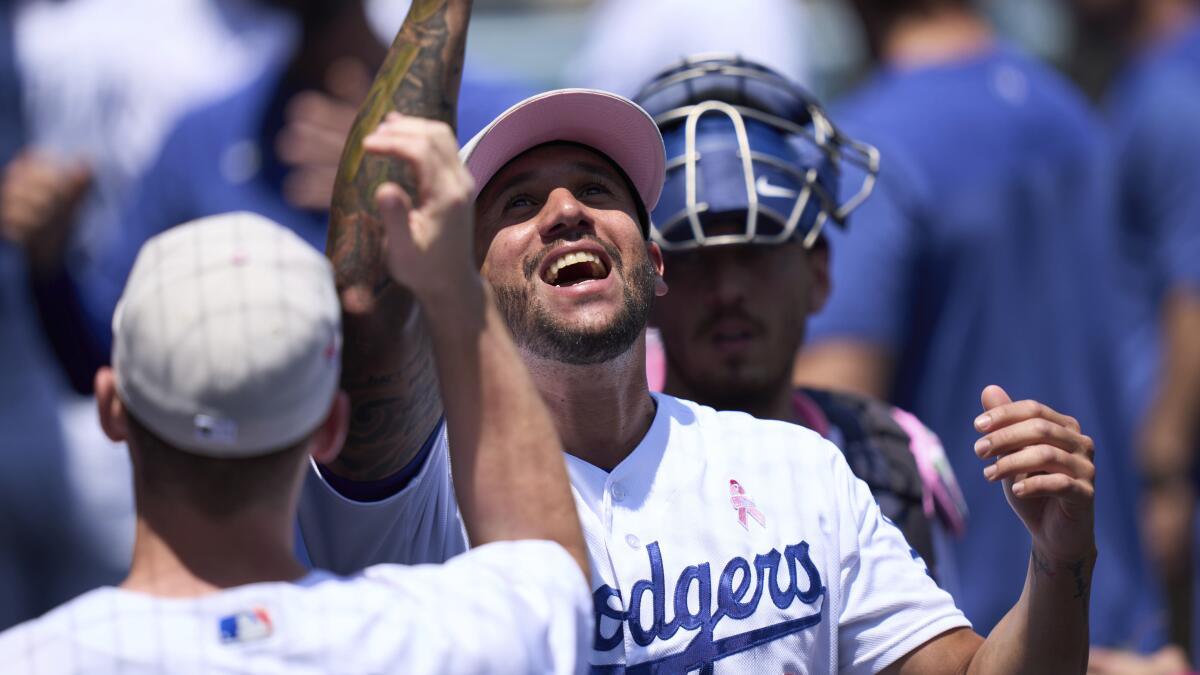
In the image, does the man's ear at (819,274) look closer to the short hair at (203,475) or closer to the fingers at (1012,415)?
the fingers at (1012,415)

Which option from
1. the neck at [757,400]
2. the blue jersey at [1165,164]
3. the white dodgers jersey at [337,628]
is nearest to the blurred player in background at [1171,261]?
the blue jersey at [1165,164]

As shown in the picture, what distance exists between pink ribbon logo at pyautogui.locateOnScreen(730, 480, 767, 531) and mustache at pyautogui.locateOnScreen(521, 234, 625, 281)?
16.9 inches

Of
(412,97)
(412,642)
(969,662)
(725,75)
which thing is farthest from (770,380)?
(412,642)

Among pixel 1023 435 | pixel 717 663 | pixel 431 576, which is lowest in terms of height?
pixel 717 663

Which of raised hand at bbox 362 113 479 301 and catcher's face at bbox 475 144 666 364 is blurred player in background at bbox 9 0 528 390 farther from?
raised hand at bbox 362 113 479 301

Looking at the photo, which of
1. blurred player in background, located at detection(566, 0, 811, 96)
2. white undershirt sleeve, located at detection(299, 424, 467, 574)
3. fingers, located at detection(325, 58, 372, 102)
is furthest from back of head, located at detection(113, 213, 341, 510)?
blurred player in background, located at detection(566, 0, 811, 96)

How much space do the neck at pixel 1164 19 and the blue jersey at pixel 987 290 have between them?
4.83 ft

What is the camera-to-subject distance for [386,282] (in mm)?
2574

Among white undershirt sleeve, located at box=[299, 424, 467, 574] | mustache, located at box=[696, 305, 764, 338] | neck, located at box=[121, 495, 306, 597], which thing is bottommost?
Result: white undershirt sleeve, located at box=[299, 424, 467, 574]

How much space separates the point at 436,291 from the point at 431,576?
1.27 ft

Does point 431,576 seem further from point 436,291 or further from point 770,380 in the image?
point 770,380

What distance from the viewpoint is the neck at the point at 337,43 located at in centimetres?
537

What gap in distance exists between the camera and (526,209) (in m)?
3.10

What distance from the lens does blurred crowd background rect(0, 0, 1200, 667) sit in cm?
511
